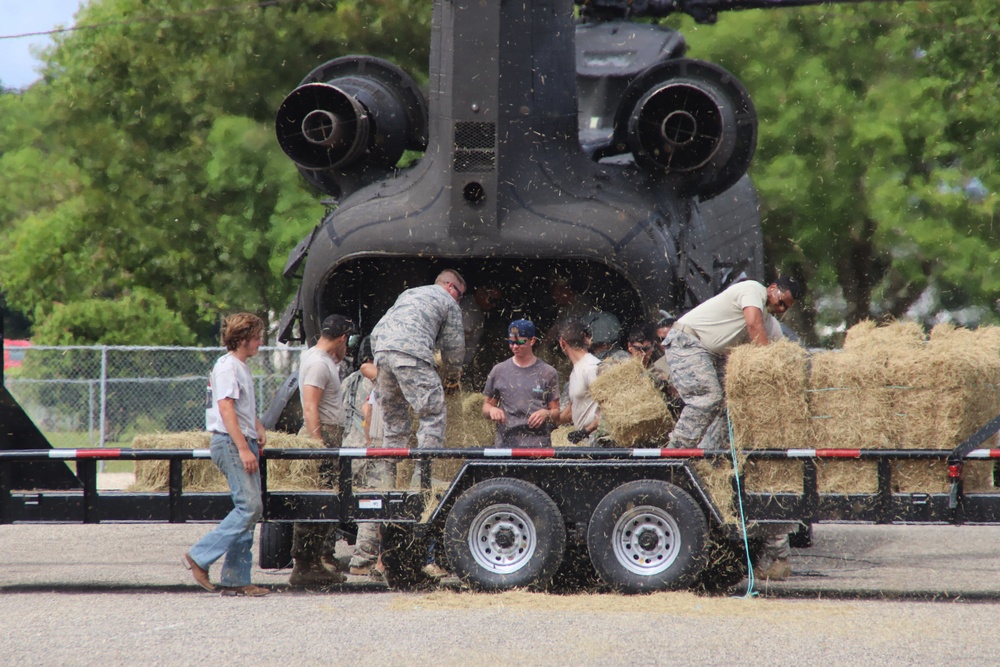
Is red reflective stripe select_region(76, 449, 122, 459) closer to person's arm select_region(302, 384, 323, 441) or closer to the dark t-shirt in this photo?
person's arm select_region(302, 384, 323, 441)

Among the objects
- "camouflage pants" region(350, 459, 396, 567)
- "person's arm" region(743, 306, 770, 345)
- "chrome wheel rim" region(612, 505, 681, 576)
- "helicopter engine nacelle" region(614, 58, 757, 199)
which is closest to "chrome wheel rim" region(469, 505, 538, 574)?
"chrome wheel rim" region(612, 505, 681, 576)

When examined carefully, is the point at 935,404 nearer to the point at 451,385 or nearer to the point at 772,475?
the point at 772,475

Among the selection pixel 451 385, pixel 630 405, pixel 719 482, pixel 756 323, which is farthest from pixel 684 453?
pixel 451 385

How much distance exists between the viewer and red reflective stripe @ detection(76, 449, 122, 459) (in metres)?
9.26

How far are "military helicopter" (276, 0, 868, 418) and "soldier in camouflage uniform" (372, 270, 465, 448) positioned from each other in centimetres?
62

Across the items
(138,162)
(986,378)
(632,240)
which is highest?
(138,162)

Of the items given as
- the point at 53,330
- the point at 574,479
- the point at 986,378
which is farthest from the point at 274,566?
the point at 53,330

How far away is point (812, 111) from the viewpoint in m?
22.6

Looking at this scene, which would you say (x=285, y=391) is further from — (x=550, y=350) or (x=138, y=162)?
(x=138, y=162)

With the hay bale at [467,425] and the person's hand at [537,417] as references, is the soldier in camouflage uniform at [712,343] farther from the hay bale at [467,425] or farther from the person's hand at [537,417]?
the hay bale at [467,425]

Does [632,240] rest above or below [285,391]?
above

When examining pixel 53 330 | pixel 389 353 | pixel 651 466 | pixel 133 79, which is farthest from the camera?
pixel 53 330

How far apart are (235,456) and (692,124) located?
4.19 meters

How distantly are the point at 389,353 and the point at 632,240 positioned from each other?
2.02 m
